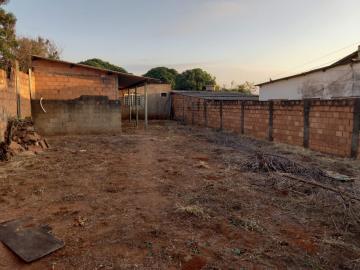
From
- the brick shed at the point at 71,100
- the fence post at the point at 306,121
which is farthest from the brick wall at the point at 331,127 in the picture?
the brick shed at the point at 71,100

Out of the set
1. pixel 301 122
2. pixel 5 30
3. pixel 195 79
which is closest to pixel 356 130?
pixel 301 122

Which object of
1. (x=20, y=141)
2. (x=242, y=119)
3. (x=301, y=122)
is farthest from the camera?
(x=242, y=119)

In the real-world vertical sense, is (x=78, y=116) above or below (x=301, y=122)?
above

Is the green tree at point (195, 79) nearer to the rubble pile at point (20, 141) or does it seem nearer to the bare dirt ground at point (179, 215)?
the rubble pile at point (20, 141)

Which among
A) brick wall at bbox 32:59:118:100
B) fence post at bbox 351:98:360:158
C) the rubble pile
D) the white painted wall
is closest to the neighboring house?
the white painted wall

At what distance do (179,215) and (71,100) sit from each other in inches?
338

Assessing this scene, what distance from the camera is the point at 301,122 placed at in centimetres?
825

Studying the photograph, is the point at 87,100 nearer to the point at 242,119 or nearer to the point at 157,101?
the point at 242,119

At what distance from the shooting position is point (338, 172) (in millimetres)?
5594

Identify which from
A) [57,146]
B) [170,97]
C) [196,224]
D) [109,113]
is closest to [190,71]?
[170,97]

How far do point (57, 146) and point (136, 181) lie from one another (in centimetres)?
460

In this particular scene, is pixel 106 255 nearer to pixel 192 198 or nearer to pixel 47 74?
pixel 192 198

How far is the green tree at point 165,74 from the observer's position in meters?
33.9

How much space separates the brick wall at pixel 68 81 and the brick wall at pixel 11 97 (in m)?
1.18
